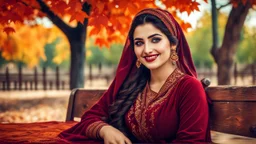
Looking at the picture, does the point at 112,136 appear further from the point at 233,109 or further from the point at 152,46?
the point at 233,109

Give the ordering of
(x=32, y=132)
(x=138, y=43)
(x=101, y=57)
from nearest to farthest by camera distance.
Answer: (x=138, y=43) → (x=32, y=132) → (x=101, y=57)

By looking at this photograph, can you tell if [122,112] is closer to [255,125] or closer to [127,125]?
[127,125]

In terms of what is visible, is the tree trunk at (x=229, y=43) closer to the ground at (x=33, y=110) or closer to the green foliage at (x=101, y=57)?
the ground at (x=33, y=110)

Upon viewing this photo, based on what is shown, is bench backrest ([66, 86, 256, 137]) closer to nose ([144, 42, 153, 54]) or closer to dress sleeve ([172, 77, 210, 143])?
dress sleeve ([172, 77, 210, 143])

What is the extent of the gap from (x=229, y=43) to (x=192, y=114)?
4.10 metres

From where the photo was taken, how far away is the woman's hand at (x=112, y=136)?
2135 millimetres

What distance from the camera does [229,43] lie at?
588cm

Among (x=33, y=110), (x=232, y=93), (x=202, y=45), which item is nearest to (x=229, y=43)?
(x=232, y=93)

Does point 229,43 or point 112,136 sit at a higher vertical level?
point 229,43

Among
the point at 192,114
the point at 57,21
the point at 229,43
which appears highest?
the point at 57,21

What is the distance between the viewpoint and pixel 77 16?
363 centimetres

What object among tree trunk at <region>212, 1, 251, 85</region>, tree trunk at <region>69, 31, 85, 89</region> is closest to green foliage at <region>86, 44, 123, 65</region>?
tree trunk at <region>69, 31, 85, 89</region>

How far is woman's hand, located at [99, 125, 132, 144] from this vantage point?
7.00ft

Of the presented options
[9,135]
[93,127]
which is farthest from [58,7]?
[93,127]
